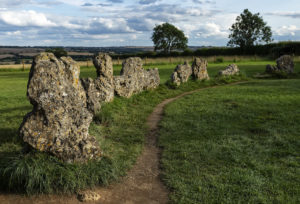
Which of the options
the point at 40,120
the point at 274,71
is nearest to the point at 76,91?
the point at 40,120

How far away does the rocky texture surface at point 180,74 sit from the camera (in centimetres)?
1871

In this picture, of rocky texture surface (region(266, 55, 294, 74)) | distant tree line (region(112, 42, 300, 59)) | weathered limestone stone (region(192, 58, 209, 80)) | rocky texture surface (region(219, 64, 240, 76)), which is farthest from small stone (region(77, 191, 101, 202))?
distant tree line (region(112, 42, 300, 59))

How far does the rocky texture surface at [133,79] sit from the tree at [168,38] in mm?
61812

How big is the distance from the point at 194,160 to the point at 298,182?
7.65 ft

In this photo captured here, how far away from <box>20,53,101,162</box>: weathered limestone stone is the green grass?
2132 millimetres

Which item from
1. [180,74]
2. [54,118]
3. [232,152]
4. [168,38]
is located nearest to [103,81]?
[54,118]

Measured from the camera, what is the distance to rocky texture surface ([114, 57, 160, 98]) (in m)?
13.8

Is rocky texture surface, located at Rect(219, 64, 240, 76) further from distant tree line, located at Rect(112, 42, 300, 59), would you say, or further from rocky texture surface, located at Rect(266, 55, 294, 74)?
distant tree line, located at Rect(112, 42, 300, 59)

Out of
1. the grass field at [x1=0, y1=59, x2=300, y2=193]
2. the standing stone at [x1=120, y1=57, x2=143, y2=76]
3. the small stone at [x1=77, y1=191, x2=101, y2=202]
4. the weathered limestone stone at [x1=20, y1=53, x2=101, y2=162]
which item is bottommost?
the small stone at [x1=77, y1=191, x2=101, y2=202]

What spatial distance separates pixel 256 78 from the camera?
23281 mm

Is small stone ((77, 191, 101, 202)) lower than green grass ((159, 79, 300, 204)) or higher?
lower

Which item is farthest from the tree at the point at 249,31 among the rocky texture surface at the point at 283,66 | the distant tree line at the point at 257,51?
the rocky texture surface at the point at 283,66

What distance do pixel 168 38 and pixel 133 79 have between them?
6630cm

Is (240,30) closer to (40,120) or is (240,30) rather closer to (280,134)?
(280,134)
